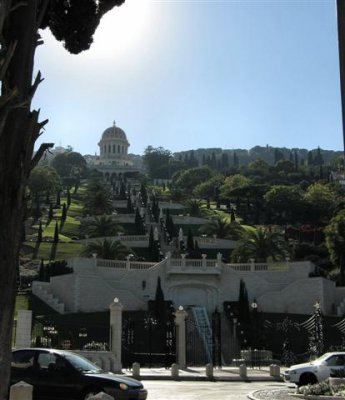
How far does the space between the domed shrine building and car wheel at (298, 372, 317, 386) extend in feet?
540

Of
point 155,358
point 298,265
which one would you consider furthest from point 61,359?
point 298,265

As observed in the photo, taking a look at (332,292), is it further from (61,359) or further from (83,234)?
(61,359)

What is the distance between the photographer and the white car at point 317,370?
20.0 m

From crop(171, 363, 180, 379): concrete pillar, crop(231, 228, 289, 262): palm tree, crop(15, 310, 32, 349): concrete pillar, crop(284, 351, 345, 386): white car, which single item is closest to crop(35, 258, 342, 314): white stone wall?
crop(231, 228, 289, 262): palm tree

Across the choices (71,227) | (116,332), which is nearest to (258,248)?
(116,332)

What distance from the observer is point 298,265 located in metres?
57.1

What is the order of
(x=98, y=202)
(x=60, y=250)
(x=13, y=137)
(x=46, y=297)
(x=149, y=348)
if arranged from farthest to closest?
1. (x=98, y=202)
2. (x=60, y=250)
3. (x=46, y=297)
4. (x=149, y=348)
5. (x=13, y=137)

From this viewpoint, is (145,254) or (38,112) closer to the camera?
(38,112)

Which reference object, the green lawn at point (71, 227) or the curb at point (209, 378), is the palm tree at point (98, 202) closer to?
the green lawn at point (71, 227)

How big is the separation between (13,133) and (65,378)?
284 inches

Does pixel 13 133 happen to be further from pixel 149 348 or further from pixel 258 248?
pixel 258 248

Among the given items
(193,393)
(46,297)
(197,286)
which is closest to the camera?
(193,393)

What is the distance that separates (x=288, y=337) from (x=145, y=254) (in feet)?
107

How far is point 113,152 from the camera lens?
617 ft
